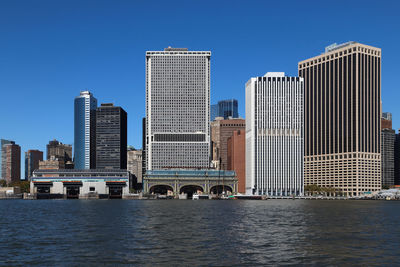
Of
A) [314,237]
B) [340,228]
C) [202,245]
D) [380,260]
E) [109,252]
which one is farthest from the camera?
[340,228]

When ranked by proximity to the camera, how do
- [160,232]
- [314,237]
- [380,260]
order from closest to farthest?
[380,260]
[314,237]
[160,232]

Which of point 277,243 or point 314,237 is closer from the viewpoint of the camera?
point 277,243

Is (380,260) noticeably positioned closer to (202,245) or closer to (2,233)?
(202,245)

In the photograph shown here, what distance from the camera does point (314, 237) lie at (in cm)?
8044

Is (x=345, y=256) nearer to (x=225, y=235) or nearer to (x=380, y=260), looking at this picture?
(x=380, y=260)

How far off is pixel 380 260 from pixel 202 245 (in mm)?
22948

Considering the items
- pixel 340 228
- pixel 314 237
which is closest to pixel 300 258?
pixel 314 237

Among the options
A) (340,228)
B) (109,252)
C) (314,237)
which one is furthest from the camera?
(340,228)

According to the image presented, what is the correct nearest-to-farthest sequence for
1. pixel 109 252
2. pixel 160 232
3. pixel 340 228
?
pixel 109 252
pixel 160 232
pixel 340 228

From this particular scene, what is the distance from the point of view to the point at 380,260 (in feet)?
193

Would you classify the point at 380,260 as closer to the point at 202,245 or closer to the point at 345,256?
the point at 345,256

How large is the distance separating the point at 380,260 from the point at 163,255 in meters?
24.8

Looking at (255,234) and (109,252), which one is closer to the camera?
(109,252)

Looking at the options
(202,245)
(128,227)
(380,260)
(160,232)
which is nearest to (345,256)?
(380,260)
